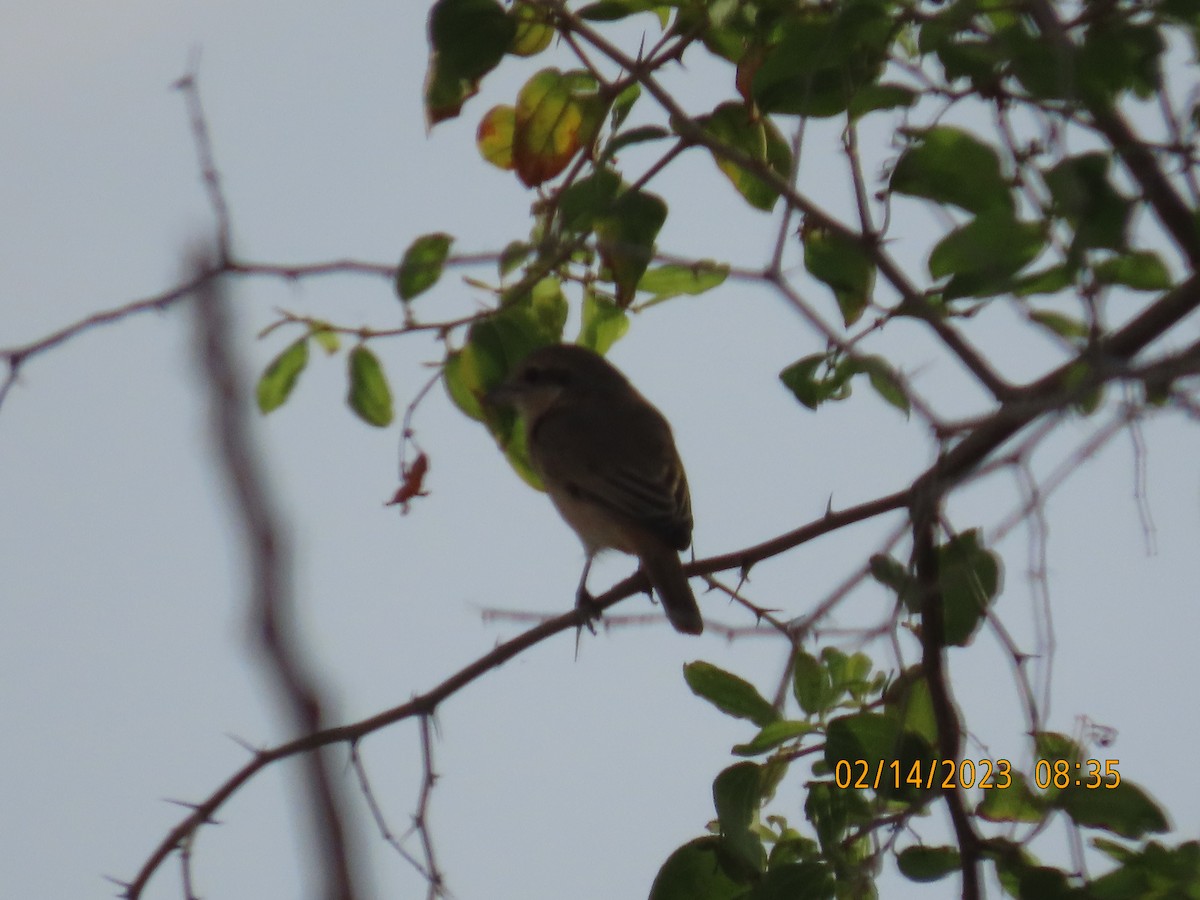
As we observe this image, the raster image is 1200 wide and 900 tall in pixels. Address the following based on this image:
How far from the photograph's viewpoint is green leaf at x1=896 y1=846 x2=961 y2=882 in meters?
3.42

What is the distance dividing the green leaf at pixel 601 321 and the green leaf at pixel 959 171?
125 cm

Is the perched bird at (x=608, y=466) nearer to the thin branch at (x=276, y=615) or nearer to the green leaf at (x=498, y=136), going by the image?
the green leaf at (x=498, y=136)

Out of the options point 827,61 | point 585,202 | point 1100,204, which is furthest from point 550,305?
point 1100,204

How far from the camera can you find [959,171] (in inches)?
122

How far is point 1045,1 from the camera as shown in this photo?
2.93 metres

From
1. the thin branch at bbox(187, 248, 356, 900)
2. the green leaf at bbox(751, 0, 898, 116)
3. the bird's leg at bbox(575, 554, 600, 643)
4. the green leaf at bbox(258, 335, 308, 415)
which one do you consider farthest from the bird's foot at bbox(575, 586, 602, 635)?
the thin branch at bbox(187, 248, 356, 900)

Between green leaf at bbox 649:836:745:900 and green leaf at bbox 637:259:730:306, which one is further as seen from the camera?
green leaf at bbox 637:259:730:306

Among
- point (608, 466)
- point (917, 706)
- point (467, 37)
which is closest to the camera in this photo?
point (917, 706)

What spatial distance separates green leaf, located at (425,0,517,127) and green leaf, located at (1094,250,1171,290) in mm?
1566

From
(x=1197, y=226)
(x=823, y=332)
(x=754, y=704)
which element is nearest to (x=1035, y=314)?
(x=1197, y=226)

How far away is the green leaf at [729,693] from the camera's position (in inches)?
141

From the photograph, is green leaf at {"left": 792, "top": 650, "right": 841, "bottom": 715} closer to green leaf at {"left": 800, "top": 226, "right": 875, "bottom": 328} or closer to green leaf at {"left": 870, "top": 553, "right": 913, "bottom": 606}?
green leaf at {"left": 870, "top": 553, "right": 913, "bottom": 606}

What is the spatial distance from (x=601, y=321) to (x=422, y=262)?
624 millimetres

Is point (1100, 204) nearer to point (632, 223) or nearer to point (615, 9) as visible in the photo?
point (632, 223)
